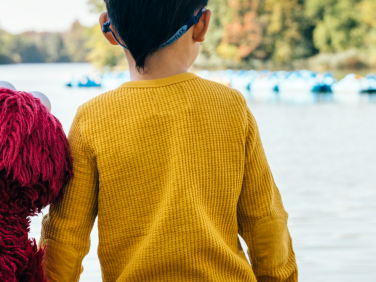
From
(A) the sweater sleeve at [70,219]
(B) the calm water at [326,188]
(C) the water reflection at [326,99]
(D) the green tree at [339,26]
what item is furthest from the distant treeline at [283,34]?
(A) the sweater sleeve at [70,219]

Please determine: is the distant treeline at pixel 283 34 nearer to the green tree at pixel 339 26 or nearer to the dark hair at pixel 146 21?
the green tree at pixel 339 26

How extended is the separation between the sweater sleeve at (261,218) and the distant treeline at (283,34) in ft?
76.8

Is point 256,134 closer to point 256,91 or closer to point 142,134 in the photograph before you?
point 142,134

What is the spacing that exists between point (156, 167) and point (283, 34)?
87.5 feet

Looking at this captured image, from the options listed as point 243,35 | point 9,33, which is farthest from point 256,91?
point 9,33

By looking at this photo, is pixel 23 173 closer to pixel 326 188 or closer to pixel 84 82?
pixel 326 188

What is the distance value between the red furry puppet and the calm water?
1.78 m

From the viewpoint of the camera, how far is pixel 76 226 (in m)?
0.80

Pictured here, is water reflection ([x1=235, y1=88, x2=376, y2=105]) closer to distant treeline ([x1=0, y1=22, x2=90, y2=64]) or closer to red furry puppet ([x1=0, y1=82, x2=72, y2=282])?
red furry puppet ([x1=0, y1=82, x2=72, y2=282])

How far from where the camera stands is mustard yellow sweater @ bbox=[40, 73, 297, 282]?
765 millimetres

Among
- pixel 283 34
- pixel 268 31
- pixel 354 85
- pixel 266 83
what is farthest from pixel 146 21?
pixel 268 31

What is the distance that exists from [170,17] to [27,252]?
42 centimetres

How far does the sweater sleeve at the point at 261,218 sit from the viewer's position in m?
0.86

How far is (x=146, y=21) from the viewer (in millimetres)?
766
